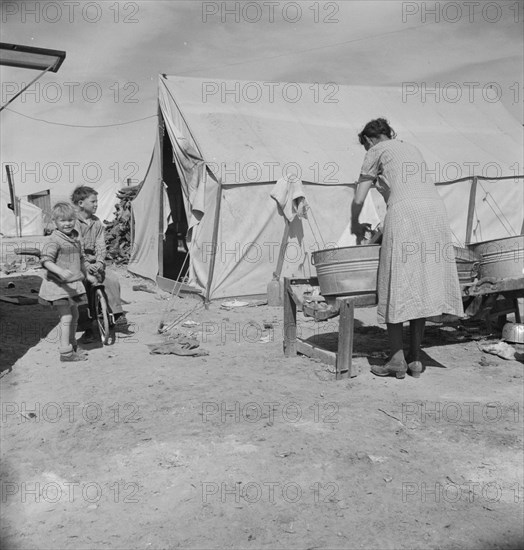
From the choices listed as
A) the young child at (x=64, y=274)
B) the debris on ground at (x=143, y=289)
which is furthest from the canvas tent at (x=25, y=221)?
the young child at (x=64, y=274)

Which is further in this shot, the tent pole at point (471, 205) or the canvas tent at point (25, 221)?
the canvas tent at point (25, 221)

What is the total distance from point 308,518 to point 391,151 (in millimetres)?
3039

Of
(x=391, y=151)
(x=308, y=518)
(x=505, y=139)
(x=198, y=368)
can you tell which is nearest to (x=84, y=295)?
(x=198, y=368)

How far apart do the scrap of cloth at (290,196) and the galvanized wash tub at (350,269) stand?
14.6 ft

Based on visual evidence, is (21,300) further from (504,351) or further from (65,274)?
(504,351)

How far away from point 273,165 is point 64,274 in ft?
16.9

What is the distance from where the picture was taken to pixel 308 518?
9.32 feet

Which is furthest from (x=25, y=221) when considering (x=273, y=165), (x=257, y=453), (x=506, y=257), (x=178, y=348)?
(x=257, y=453)

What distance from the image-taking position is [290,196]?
9391 mm

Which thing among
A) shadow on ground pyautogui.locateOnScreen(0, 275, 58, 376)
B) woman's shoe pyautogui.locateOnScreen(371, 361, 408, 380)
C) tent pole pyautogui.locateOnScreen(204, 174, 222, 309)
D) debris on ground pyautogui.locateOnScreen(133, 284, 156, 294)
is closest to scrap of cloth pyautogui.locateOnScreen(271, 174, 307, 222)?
tent pole pyautogui.locateOnScreen(204, 174, 222, 309)

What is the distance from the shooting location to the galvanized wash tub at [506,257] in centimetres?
561

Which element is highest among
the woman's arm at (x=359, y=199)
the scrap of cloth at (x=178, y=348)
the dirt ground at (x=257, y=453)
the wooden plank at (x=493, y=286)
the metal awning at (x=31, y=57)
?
the metal awning at (x=31, y=57)

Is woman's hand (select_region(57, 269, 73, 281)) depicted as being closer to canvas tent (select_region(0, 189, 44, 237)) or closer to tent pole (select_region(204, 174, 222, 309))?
tent pole (select_region(204, 174, 222, 309))

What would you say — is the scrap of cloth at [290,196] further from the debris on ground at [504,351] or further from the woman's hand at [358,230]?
the debris on ground at [504,351]
